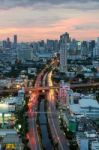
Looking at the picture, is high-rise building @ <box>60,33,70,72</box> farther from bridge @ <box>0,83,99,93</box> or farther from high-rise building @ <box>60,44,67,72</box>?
bridge @ <box>0,83,99,93</box>

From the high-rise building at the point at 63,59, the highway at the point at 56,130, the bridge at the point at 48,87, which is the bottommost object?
the highway at the point at 56,130

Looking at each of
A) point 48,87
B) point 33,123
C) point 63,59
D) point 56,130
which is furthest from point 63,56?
point 56,130

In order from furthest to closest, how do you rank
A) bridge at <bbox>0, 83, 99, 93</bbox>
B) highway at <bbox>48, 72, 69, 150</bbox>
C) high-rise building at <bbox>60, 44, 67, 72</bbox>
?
1. high-rise building at <bbox>60, 44, 67, 72</bbox>
2. bridge at <bbox>0, 83, 99, 93</bbox>
3. highway at <bbox>48, 72, 69, 150</bbox>

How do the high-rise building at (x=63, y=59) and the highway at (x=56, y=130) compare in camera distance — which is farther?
the high-rise building at (x=63, y=59)

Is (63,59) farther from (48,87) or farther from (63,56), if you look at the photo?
(48,87)

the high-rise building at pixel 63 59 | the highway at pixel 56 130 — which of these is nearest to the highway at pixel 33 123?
the highway at pixel 56 130

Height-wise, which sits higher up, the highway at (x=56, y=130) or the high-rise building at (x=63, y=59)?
the high-rise building at (x=63, y=59)

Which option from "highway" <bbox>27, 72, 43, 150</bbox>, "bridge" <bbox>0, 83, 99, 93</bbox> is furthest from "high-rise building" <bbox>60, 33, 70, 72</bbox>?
"highway" <bbox>27, 72, 43, 150</bbox>

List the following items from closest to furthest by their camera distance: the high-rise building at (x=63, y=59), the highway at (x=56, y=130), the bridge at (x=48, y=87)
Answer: the highway at (x=56, y=130)
the bridge at (x=48, y=87)
the high-rise building at (x=63, y=59)

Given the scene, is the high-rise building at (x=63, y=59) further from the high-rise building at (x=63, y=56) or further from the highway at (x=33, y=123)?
the highway at (x=33, y=123)

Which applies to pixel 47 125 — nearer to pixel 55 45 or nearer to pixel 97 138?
pixel 97 138

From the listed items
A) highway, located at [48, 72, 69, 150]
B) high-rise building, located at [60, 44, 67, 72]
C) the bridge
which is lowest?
highway, located at [48, 72, 69, 150]
